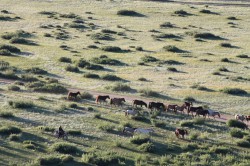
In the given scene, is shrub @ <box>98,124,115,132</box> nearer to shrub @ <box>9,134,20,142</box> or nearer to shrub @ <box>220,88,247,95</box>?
shrub @ <box>9,134,20,142</box>

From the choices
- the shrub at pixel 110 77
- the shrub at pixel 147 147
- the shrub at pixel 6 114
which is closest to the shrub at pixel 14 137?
the shrub at pixel 6 114

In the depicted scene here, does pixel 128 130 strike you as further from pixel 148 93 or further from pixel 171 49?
pixel 171 49

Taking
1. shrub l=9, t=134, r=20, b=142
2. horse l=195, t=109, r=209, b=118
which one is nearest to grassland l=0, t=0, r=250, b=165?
shrub l=9, t=134, r=20, b=142

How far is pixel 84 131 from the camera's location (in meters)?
33.9

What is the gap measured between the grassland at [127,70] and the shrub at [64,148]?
9.3 inches

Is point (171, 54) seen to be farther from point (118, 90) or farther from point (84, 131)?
point (84, 131)

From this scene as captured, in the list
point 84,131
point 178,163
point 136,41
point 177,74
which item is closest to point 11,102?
point 84,131

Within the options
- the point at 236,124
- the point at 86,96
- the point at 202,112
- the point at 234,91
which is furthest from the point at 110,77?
the point at 236,124

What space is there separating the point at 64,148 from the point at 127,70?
28.3m

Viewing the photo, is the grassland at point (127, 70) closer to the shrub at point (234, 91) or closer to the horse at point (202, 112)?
the shrub at point (234, 91)

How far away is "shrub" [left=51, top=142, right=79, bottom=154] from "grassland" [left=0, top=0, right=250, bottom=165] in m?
0.24

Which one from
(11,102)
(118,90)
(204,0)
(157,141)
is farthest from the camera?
(204,0)

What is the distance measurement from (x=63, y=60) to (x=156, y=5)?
53808 millimetres

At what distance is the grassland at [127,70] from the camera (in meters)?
31.0
